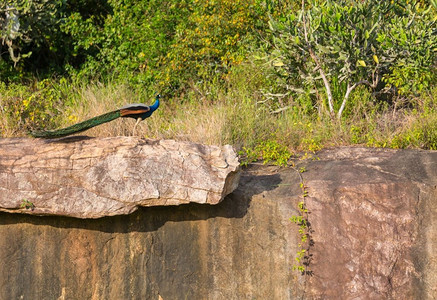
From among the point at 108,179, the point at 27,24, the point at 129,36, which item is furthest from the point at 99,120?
the point at 27,24

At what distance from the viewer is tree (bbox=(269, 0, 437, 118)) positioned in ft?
25.0

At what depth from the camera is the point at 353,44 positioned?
7.75 m

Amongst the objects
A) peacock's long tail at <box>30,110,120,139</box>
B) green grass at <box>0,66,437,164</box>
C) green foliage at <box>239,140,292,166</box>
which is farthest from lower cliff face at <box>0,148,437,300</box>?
green grass at <box>0,66,437,164</box>

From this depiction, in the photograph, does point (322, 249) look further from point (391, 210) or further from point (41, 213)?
point (41, 213)

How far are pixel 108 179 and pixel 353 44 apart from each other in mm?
3699

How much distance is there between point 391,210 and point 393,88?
113 inches

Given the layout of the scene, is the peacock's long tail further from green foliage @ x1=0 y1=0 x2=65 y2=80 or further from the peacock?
green foliage @ x1=0 y1=0 x2=65 y2=80

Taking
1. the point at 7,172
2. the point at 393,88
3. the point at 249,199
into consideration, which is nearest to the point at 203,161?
the point at 249,199

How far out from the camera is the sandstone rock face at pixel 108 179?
5.56 meters

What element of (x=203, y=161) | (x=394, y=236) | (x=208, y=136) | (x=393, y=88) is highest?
(x=393, y=88)

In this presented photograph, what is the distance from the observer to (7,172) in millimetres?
5625

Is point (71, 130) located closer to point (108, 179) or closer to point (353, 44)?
point (108, 179)

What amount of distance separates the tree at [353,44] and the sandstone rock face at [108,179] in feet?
8.81

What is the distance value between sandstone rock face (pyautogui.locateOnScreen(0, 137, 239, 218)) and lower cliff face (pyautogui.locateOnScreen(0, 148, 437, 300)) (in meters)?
0.34
